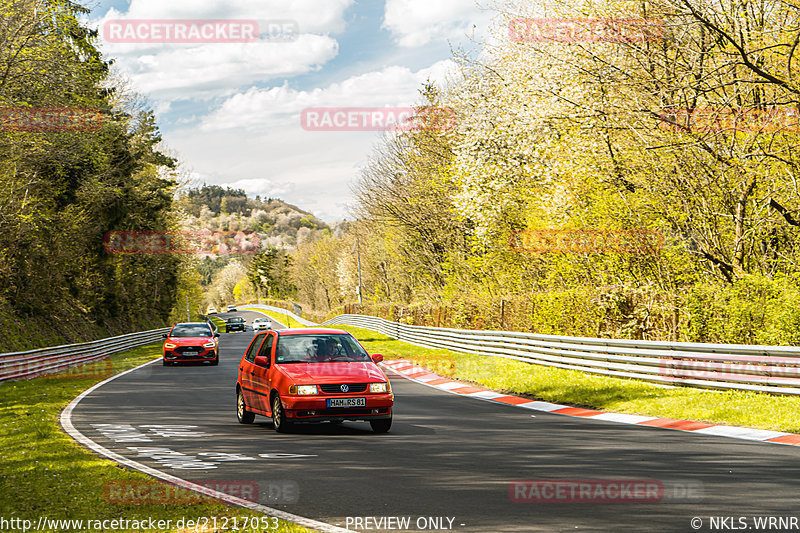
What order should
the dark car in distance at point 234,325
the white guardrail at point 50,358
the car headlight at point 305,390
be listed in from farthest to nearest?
the dark car in distance at point 234,325
the white guardrail at point 50,358
the car headlight at point 305,390

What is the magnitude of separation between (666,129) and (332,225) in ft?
433

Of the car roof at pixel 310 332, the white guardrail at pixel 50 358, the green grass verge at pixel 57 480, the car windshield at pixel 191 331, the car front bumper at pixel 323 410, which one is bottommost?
the white guardrail at pixel 50 358

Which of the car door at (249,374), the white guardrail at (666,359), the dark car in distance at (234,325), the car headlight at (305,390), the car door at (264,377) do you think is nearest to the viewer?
the car headlight at (305,390)

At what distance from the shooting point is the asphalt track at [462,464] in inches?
263

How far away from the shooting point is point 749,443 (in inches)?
426

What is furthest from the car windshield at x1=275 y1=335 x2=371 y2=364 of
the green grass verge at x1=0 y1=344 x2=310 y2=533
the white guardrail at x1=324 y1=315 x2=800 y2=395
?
the white guardrail at x1=324 y1=315 x2=800 y2=395

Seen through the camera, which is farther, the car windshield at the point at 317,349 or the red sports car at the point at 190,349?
the red sports car at the point at 190,349

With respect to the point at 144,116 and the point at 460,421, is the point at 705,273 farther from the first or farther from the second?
the point at 144,116

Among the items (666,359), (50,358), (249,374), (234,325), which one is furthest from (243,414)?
(234,325)

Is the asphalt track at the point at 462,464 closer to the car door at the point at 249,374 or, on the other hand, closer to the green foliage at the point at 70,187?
the car door at the point at 249,374

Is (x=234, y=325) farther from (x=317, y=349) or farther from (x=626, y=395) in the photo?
(x=317, y=349)

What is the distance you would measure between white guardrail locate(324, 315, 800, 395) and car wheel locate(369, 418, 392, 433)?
649 cm

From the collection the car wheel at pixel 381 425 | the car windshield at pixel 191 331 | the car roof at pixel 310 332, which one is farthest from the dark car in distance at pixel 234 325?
the car wheel at pixel 381 425

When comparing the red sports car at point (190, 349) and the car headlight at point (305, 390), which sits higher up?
the car headlight at point (305, 390)
